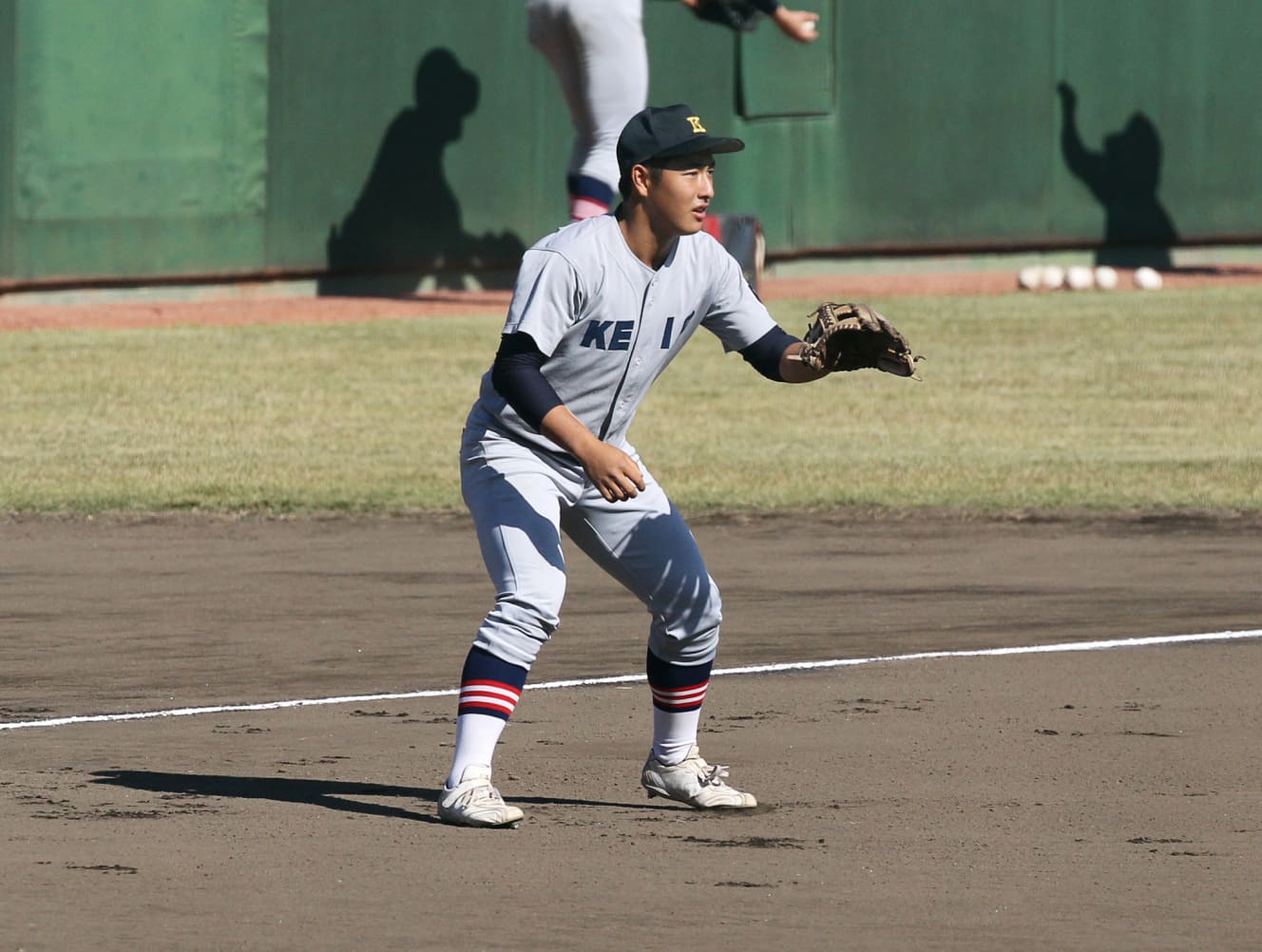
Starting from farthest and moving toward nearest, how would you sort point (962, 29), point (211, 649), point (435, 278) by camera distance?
point (962, 29) < point (435, 278) < point (211, 649)

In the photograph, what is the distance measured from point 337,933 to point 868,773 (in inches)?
82.4

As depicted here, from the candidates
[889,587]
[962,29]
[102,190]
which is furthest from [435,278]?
[889,587]

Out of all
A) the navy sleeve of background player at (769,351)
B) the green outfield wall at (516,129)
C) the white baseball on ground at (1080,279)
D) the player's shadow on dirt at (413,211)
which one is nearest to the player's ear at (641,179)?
the navy sleeve of background player at (769,351)

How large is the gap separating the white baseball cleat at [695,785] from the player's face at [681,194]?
131cm

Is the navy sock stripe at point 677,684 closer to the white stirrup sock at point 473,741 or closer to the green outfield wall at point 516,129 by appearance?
the white stirrup sock at point 473,741

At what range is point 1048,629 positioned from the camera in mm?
9078

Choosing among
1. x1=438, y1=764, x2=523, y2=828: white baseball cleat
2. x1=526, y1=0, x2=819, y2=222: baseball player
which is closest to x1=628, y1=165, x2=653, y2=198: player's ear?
x1=438, y1=764, x2=523, y2=828: white baseball cleat

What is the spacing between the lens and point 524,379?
6023 mm

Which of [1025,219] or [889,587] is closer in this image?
[889,587]

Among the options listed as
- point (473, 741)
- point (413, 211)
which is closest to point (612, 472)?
point (473, 741)

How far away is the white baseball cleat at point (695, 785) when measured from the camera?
20.8 ft

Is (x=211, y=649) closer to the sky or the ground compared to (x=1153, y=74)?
closer to the ground

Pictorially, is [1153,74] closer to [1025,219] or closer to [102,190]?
[1025,219]

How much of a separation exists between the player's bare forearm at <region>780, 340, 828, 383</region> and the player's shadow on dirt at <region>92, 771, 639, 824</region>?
3.86 feet
